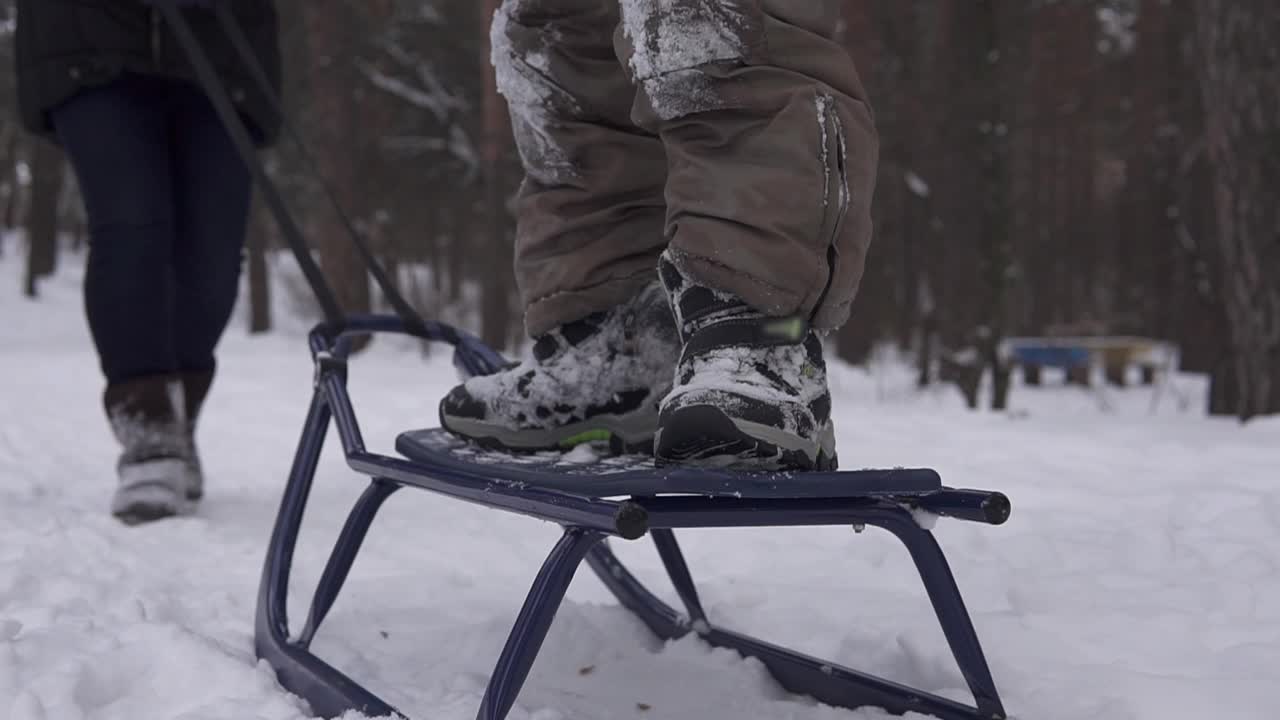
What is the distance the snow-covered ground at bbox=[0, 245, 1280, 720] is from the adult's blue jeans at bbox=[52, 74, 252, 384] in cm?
49

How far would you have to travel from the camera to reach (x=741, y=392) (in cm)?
114

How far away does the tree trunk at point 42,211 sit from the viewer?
1473 centimetres

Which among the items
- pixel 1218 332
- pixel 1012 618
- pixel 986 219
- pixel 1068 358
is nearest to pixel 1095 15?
pixel 1068 358

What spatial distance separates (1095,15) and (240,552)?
13.7 meters

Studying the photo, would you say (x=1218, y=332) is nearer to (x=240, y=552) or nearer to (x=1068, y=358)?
(x=1068, y=358)

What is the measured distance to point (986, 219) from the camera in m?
6.96

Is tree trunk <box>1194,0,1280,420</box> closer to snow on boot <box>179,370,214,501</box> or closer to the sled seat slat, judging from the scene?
snow on boot <box>179,370,214,501</box>

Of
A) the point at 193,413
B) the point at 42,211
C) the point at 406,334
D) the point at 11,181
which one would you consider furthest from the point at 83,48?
the point at 11,181

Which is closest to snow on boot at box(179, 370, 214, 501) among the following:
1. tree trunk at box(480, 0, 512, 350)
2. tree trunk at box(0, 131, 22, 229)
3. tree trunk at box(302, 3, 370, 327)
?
tree trunk at box(480, 0, 512, 350)

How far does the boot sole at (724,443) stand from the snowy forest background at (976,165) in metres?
2.74

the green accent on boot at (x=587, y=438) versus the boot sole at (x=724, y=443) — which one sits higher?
the boot sole at (x=724, y=443)

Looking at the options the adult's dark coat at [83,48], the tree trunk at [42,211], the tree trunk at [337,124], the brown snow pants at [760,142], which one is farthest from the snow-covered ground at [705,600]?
the tree trunk at [42,211]

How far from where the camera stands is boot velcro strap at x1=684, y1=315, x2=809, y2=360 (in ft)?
3.95

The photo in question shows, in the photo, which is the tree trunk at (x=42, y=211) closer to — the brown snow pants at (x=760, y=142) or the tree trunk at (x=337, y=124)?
the tree trunk at (x=337, y=124)
